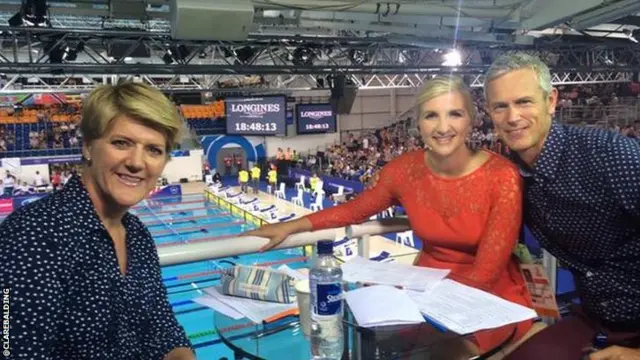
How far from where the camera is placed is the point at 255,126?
16516mm

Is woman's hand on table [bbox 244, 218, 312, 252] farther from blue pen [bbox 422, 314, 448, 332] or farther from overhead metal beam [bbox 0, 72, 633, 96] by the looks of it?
overhead metal beam [bbox 0, 72, 633, 96]

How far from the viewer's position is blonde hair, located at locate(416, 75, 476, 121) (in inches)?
67.1

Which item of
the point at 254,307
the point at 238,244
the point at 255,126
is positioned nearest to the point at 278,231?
the point at 238,244

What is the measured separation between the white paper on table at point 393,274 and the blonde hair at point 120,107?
2.37 ft

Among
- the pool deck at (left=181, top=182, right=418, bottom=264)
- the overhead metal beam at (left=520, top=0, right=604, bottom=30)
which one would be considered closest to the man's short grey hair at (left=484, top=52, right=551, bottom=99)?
the pool deck at (left=181, top=182, right=418, bottom=264)

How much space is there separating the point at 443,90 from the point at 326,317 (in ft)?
2.76

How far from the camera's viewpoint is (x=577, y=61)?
1170 cm

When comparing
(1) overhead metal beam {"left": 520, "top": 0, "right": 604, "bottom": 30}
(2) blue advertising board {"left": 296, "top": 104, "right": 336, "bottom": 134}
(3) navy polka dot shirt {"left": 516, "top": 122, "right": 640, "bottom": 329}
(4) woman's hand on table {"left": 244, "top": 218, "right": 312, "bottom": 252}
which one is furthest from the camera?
(2) blue advertising board {"left": 296, "top": 104, "right": 336, "bottom": 134}

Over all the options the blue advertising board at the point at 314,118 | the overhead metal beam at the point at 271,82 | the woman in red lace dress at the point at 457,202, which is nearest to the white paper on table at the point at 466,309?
the woman in red lace dress at the point at 457,202

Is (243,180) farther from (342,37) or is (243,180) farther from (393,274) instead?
(393,274)

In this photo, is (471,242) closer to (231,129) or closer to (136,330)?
(136,330)

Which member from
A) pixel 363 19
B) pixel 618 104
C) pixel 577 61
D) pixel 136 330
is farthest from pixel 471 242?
pixel 618 104

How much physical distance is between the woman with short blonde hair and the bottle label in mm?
378

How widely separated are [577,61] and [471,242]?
1156 centimetres
